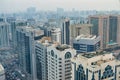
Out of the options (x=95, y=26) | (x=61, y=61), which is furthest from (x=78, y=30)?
(x=61, y=61)

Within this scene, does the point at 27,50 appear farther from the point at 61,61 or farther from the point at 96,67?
the point at 96,67

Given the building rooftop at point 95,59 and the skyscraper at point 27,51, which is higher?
the building rooftop at point 95,59

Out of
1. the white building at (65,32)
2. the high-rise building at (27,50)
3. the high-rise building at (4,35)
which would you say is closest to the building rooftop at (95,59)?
Result: the high-rise building at (27,50)

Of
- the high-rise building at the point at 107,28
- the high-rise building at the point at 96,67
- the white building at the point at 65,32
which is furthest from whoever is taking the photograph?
the high-rise building at the point at 107,28

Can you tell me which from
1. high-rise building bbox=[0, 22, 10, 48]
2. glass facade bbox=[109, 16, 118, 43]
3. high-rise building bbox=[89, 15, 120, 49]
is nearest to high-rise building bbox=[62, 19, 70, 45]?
high-rise building bbox=[89, 15, 120, 49]

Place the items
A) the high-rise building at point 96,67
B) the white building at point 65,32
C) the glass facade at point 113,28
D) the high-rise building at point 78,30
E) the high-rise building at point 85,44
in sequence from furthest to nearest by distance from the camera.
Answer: the glass facade at point 113,28 < the high-rise building at point 78,30 < the white building at point 65,32 < the high-rise building at point 85,44 < the high-rise building at point 96,67

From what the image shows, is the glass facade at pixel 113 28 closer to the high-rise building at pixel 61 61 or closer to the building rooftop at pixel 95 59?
the high-rise building at pixel 61 61

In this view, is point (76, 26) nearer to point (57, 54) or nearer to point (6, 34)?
point (6, 34)
